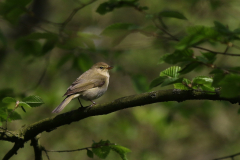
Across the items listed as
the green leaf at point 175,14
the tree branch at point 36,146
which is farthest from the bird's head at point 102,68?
the green leaf at point 175,14

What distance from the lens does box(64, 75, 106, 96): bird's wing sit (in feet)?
14.0

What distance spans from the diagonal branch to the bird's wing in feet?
4.67

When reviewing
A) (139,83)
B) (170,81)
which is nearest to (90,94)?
(139,83)

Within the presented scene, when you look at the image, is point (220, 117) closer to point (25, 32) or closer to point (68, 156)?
point (68, 156)

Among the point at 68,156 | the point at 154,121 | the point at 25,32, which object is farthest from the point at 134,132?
the point at 25,32

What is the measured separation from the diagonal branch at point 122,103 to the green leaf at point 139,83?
1529mm

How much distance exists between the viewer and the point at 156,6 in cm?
823

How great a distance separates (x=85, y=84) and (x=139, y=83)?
1017mm

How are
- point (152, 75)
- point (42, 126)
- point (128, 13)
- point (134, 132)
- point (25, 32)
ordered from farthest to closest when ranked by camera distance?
point (128, 13) → point (152, 75) → point (134, 132) → point (25, 32) → point (42, 126)

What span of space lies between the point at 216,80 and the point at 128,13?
9925 millimetres

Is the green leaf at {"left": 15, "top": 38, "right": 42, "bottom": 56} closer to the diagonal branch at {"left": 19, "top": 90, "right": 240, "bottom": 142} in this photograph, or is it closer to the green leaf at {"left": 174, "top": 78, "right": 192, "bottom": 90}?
the diagonal branch at {"left": 19, "top": 90, "right": 240, "bottom": 142}

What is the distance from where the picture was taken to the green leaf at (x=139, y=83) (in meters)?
4.06

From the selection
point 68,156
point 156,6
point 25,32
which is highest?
point 156,6

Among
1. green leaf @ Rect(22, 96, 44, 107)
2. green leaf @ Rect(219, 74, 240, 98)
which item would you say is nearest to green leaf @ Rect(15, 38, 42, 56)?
green leaf @ Rect(22, 96, 44, 107)
